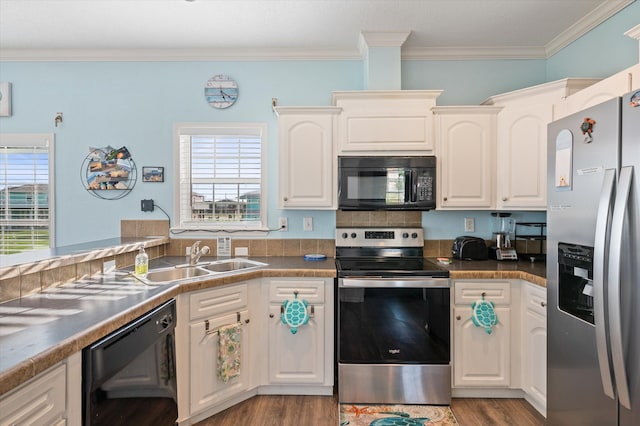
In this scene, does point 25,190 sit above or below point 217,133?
below

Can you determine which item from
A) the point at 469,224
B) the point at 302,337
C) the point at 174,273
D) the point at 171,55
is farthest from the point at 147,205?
the point at 469,224

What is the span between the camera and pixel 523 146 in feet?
7.91

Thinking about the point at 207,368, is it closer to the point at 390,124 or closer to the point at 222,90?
the point at 390,124

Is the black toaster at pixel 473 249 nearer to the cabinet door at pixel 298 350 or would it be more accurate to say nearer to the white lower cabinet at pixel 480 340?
the white lower cabinet at pixel 480 340

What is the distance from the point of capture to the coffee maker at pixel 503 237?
8.46ft

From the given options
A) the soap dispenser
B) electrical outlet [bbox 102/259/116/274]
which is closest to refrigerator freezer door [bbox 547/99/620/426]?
the soap dispenser

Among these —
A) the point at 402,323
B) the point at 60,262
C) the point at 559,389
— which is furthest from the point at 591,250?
the point at 60,262

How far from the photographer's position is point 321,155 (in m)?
2.54

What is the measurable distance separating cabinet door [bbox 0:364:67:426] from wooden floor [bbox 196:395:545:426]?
1.17 m

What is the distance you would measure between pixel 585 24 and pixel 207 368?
3461 millimetres

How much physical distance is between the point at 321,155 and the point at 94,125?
2020mm

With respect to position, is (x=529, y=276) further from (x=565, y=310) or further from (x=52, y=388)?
(x=52, y=388)

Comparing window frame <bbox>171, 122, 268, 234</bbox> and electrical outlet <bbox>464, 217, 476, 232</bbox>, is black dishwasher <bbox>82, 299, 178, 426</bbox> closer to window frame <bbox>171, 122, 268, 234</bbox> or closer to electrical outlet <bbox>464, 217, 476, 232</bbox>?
window frame <bbox>171, 122, 268, 234</bbox>

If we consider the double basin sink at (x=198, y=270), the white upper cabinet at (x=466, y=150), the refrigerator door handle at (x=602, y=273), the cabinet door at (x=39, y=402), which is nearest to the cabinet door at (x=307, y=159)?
the double basin sink at (x=198, y=270)
